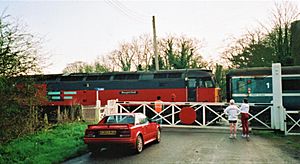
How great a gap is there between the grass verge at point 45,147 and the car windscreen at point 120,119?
134 cm

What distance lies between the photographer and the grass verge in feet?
30.7

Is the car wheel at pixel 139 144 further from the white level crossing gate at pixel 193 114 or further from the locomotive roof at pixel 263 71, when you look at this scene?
the locomotive roof at pixel 263 71

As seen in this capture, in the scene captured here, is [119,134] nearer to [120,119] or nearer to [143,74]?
[120,119]

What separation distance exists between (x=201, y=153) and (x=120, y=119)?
3061mm

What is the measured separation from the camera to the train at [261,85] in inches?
762

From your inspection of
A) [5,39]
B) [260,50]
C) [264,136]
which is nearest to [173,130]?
[264,136]

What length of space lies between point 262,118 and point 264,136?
4.41m

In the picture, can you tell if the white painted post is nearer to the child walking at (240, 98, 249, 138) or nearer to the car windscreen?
the child walking at (240, 98, 249, 138)

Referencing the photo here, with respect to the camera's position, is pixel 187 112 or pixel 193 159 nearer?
pixel 193 159

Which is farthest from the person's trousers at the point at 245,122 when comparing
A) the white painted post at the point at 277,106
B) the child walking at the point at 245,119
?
the white painted post at the point at 277,106

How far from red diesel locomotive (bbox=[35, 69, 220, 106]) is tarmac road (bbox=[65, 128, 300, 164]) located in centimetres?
762

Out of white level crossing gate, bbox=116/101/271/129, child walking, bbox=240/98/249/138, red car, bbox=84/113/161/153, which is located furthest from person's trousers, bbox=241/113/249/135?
red car, bbox=84/113/161/153

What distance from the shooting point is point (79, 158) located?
10156 millimetres

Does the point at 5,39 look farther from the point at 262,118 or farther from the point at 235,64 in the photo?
the point at 235,64
